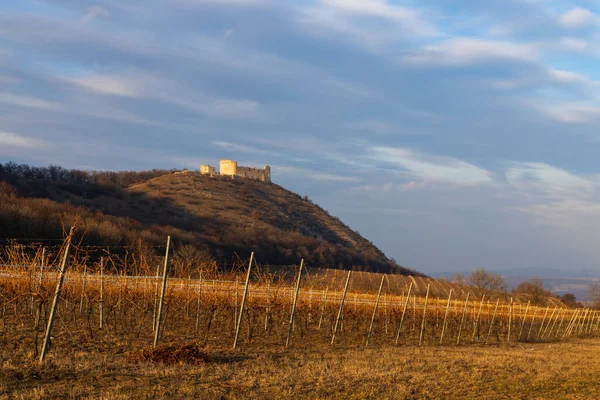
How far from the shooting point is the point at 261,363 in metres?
10.3

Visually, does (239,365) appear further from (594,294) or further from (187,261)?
(594,294)

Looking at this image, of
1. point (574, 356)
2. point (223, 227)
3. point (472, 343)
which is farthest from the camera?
point (223, 227)

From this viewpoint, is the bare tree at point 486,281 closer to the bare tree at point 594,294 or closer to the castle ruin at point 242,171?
the bare tree at point 594,294

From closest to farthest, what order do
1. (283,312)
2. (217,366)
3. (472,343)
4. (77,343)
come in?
(217,366) < (77,343) < (472,343) < (283,312)

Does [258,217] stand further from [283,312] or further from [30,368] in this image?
[30,368]

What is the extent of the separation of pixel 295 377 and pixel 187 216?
2581 inches

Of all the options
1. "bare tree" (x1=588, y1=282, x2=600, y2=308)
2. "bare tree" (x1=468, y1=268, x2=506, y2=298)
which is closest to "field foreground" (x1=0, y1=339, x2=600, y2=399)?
"bare tree" (x1=468, y1=268, x2=506, y2=298)

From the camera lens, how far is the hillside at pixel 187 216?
4141cm

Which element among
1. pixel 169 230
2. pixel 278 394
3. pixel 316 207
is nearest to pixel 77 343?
pixel 278 394

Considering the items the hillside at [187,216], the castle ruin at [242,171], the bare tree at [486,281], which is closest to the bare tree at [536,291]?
the bare tree at [486,281]

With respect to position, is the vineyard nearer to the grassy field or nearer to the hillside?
the grassy field

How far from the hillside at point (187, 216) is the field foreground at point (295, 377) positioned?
2812cm

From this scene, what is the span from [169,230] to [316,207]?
198ft

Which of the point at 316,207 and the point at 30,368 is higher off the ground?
the point at 316,207
